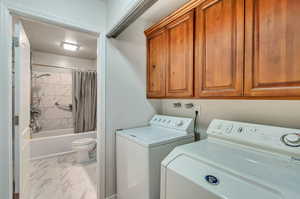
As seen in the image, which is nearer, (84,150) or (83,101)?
(84,150)

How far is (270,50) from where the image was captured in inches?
34.6

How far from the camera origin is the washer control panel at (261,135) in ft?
2.85

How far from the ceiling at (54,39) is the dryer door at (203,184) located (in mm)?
2136

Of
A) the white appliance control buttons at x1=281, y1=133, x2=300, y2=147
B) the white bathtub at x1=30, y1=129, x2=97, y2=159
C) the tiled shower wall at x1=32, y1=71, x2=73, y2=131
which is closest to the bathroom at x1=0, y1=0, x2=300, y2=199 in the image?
the white appliance control buttons at x1=281, y1=133, x2=300, y2=147

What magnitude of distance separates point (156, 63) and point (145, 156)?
1174mm

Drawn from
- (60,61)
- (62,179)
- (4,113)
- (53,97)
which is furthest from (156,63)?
(53,97)

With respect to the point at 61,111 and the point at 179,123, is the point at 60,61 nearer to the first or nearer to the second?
the point at 61,111

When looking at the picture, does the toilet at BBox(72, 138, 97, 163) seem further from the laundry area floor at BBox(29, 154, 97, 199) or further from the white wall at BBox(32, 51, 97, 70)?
the white wall at BBox(32, 51, 97, 70)

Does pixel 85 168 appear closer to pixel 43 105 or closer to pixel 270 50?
pixel 43 105

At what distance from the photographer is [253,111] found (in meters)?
1.32

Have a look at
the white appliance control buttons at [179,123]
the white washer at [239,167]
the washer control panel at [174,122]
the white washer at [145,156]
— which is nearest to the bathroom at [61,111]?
the white washer at [145,156]

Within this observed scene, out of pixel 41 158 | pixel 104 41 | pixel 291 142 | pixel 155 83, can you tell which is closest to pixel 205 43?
pixel 155 83

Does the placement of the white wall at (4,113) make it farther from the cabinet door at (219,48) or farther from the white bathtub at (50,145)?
the white bathtub at (50,145)

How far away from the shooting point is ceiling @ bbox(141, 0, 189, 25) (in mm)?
1650
